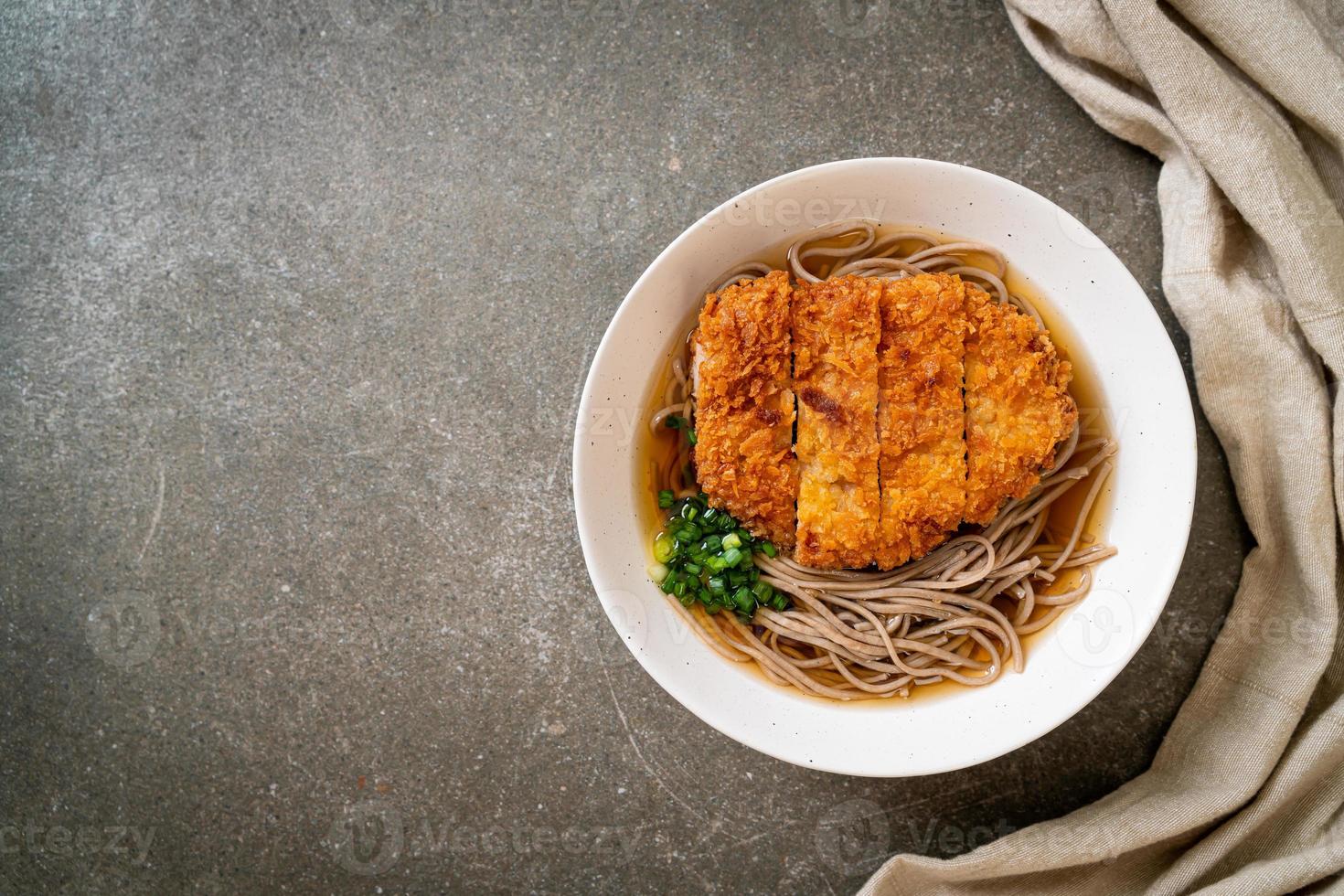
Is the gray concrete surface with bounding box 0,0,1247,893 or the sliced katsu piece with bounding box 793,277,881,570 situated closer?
the sliced katsu piece with bounding box 793,277,881,570

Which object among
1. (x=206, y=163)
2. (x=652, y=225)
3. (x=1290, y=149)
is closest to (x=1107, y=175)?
(x=1290, y=149)

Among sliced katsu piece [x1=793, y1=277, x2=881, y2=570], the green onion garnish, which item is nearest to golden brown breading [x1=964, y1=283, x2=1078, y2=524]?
sliced katsu piece [x1=793, y1=277, x2=881, y2=570]

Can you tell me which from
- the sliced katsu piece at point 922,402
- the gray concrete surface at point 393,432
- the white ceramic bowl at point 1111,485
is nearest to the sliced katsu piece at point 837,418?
the sliced katsu piece at point 922,402

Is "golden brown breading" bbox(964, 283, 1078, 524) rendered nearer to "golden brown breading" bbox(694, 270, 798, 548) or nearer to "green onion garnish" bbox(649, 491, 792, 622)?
"golden brown breading" bbox(694, 270, 798, 548)

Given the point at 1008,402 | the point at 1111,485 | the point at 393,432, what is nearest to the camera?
the point at 1008,402

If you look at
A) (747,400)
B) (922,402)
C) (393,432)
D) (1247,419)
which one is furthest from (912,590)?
Result: (393,432)

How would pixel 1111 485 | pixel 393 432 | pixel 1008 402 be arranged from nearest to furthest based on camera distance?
1. pixel 1008 402
2. pixel 1111 485
3. pixel 393 432

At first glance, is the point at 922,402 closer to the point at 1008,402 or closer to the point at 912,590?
the point at 1008,402
